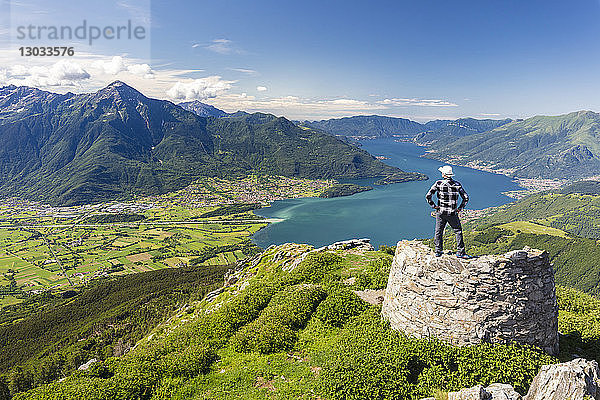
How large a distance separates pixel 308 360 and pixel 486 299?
7782 mm

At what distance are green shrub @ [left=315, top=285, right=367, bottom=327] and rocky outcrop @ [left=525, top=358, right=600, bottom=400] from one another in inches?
320

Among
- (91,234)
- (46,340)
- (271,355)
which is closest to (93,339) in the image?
(46,340)

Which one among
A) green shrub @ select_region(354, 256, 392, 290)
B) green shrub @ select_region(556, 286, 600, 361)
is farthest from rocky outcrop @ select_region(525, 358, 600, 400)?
green shrub @ select_region(354, 256, 392, 290)

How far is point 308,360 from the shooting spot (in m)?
13.9

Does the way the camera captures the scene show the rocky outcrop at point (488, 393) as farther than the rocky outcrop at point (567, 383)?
Yes

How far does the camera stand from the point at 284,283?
2400 centimetres

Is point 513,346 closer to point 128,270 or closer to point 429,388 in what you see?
point 429,388

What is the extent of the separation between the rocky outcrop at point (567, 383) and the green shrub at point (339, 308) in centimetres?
812

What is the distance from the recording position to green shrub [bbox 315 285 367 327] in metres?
16.3

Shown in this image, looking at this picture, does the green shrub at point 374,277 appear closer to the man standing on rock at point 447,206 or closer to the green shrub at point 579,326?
the man standing on rock at point 447,206

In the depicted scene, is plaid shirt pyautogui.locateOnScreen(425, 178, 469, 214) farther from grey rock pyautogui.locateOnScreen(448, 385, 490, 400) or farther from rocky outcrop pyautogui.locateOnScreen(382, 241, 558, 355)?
grey rock pyautogui.locateOnScreen(448, 385, 490, 400)

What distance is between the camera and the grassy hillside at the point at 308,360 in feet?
36.4

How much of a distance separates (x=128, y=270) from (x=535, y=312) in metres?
149

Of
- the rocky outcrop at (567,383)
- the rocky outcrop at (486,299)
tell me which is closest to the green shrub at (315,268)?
the rocky outcrop at (486,299)
